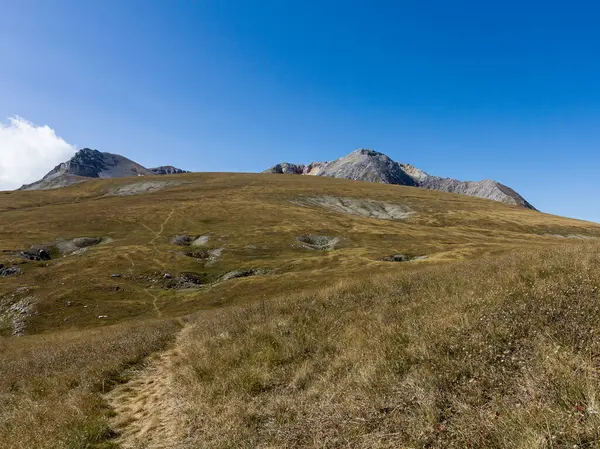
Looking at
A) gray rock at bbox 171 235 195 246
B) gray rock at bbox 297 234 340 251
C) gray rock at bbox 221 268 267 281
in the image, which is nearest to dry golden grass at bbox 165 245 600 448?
gray rock at bbox 221 268 267 281

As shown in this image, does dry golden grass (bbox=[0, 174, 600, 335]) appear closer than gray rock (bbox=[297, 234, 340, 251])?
Yes

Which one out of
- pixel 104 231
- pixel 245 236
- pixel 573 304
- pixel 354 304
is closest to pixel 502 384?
pixel 573 304

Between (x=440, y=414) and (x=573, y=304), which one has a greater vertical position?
(x=573, y=304)

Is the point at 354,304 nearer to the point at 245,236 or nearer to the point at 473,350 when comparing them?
the point at 473,350

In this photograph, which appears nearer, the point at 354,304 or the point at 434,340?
the point at 434,340

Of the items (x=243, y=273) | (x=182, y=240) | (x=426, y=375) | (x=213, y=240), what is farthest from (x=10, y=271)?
(x=426, y=375)

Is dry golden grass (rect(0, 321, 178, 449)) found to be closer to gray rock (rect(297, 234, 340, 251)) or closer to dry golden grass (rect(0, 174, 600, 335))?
dry golden grass (rect(0, 174, 600, 335))

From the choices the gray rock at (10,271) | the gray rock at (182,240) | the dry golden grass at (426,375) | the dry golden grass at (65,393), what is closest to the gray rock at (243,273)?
the gray rock at (182,240)

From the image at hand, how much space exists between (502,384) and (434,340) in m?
2.03

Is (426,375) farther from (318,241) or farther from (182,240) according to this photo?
(182,240)

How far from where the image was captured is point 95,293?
55969mm

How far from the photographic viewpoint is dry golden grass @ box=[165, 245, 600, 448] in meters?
5.02

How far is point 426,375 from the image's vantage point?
6832 mm

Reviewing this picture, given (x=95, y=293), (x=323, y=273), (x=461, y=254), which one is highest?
(x=461, y=254)
